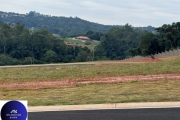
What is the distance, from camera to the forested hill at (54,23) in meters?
162

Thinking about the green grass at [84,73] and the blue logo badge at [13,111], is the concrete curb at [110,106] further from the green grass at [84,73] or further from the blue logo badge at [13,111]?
the green grass at [84,73]

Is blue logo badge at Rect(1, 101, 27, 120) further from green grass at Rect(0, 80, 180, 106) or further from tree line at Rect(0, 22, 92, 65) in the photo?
tree line at Rect(0, 22, 92, 65)

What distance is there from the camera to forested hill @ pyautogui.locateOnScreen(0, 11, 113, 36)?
162m

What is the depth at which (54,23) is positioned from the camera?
176625 millimetres

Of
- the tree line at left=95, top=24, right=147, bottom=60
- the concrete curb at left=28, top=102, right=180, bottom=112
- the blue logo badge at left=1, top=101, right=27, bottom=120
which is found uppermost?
the blue logo badge at left=1, top=101, right=27, bottom=120

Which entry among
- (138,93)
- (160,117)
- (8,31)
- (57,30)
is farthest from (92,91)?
(57,30)

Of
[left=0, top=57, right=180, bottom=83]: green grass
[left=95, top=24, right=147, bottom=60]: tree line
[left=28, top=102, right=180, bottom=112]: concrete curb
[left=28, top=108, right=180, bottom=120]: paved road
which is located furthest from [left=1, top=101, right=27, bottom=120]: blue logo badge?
[left=95, top=24, right=147, bottom=60]: tree line

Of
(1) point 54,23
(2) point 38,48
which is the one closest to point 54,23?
(1) point 54,23

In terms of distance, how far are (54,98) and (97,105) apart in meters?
1.77

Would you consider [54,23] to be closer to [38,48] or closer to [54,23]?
[54,23]

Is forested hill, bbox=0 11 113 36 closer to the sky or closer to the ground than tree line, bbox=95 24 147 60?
closer to the sky

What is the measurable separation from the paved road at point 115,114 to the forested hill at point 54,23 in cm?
14543

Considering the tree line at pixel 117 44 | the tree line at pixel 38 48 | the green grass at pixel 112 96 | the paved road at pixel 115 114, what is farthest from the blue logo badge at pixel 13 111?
the tree line at pixel 117 44

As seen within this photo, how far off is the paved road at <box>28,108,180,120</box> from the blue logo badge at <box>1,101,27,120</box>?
5.75 metres
